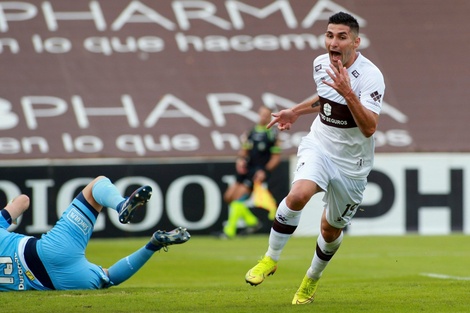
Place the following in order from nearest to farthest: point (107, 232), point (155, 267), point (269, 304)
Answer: point (269, 304), point (155, 267), point (107, 232)

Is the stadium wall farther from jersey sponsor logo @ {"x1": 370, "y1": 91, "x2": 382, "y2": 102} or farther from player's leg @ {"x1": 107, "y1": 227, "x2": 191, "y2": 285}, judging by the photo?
jersey sponsor logo @ {"x1": 370, "y1": 91, "x2": 382, "y2": 102}

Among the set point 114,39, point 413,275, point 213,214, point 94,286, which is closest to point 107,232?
point 213,214

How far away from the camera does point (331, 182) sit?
26.7ft

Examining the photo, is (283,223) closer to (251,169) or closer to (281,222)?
(281,222)

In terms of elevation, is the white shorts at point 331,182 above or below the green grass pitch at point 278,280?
above

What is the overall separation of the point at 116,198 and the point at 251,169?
31.8ft

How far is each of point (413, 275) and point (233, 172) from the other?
6.98 meters

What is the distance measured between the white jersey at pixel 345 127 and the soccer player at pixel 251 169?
31.3 feet

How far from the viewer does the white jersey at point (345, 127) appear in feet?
26.3

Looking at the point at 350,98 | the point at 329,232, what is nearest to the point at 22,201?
the point at 329,232

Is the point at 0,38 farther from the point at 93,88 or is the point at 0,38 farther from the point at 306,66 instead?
the point at 306,66

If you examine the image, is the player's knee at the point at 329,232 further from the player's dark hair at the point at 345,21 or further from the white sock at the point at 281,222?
the player's dark hair at the point at 345,21

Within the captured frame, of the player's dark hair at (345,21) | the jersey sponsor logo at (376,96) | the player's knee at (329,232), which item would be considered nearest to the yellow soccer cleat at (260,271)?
the player's knee at (329,232)

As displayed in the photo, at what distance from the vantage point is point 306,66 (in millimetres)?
21172
